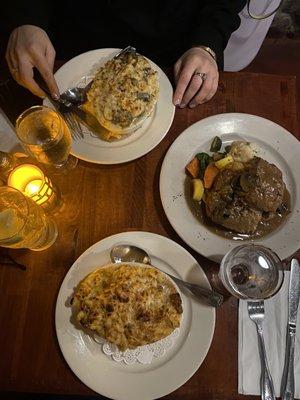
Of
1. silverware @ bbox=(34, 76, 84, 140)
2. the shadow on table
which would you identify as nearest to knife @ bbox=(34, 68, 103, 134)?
silverware @ bbox=(34, 76, 84, 140)

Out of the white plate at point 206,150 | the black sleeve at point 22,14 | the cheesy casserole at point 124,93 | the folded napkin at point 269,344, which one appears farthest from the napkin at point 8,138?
the folded napkin at point 269,344

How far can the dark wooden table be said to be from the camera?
46.5 inches

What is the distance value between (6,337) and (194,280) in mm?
615

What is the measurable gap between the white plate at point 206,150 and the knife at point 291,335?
0.25ft

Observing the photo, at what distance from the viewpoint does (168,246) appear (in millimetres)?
1257

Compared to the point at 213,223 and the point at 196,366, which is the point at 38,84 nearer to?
the point at 213,223

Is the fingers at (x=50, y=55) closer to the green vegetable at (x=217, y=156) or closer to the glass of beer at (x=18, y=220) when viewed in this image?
the glass of beer at (x=18, y=220)

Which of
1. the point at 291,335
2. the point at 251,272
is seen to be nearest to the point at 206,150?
the point at 251,272

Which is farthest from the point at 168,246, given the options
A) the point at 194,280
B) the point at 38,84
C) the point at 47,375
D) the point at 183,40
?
the point at 183,40

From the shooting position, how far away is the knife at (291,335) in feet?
3.78

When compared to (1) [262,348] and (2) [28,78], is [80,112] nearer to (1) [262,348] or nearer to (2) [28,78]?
(2) [28,78]

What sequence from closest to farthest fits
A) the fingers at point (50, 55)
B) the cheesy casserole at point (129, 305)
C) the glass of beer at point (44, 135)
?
the cheesy casserole at point (129, 305)
the glass of beer at point (44, 135)
the fingers at point (50, 55)

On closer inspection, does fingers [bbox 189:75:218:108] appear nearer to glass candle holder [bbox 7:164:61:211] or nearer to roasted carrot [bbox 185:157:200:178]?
roasted carrot [bbox 185:157:200:178]

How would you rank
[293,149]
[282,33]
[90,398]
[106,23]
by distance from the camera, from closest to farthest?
[293,149] < [90,398] < [106,23] < [282,33]
